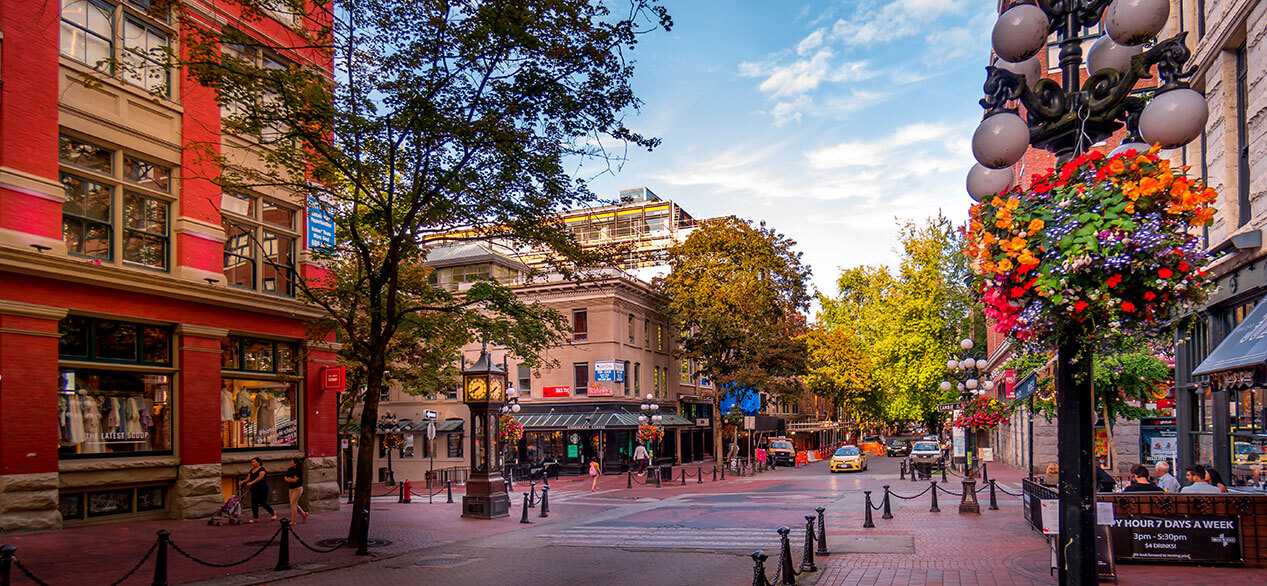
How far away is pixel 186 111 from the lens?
20109 mm

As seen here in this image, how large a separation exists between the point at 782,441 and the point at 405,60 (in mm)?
44388

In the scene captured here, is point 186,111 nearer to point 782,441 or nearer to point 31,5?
point 31,5

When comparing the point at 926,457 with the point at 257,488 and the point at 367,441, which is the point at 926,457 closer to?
the point at 367,441

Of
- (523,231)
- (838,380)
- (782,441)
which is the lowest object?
(782,441)

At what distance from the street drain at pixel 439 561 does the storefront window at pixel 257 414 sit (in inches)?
337

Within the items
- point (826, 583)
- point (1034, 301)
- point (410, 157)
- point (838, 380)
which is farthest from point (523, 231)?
point (838, 380)

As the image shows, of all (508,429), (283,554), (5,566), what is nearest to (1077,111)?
(5,566)

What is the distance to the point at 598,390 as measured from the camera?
46.8 metres

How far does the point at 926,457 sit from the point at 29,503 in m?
36.2

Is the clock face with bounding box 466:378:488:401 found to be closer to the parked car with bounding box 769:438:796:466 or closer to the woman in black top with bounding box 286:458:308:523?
the woman in black top with bounding box 286:458:308:523

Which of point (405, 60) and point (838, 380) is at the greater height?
point (405, 60)

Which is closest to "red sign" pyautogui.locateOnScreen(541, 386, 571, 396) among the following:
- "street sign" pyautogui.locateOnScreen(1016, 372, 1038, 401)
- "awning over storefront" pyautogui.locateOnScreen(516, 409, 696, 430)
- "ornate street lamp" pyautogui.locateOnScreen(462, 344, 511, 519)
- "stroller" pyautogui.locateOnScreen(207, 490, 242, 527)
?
"awning over storefront" pyautogui.locateOnScreen(516, 409, 696, 430)

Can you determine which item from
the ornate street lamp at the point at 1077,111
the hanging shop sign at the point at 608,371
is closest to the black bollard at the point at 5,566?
the ornate street lamp at the point at 1077,111

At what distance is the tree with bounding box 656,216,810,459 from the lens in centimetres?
4600
